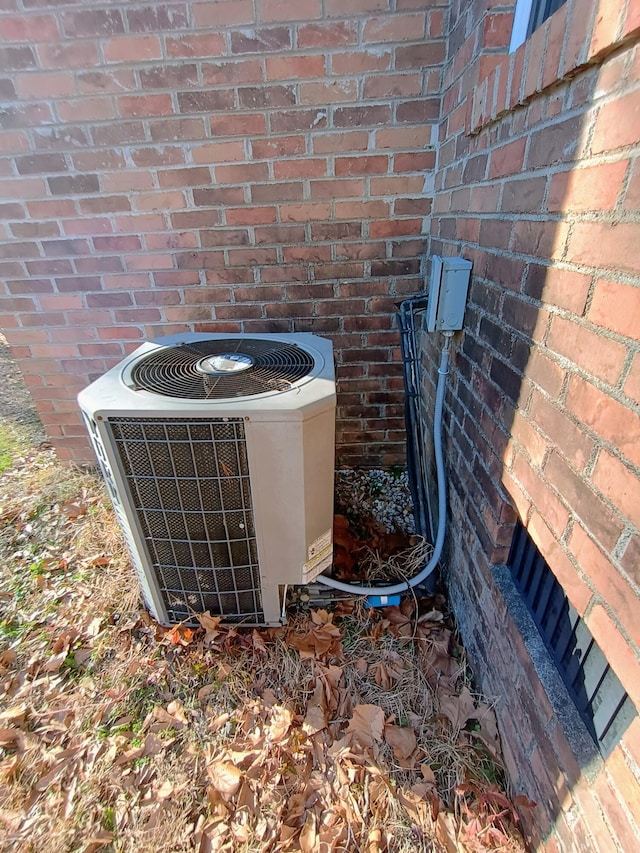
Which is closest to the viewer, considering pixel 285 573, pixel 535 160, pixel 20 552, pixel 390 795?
pixel 535 160

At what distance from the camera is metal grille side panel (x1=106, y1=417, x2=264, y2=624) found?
1.29m

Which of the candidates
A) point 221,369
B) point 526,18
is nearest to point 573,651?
point 221,369

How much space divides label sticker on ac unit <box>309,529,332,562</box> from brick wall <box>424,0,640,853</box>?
54 cm

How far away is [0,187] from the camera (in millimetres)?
2080

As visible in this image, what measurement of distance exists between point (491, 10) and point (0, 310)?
8.63 ft

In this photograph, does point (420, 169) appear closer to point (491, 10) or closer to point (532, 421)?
point (491, 10)

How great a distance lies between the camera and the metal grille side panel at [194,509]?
1294 millimetres

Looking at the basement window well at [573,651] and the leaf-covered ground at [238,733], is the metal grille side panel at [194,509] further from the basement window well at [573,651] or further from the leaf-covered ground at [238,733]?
the basement window well at [573,651]

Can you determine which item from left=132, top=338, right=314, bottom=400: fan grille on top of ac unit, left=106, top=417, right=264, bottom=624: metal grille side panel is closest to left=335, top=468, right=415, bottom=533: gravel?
left=106, top=417, right=264, bottom=624: metal grille side panel

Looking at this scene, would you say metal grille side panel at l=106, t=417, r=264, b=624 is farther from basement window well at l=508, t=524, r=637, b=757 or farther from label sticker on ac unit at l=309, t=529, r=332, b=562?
basement window well at l=508, t=524, r=637, b=757

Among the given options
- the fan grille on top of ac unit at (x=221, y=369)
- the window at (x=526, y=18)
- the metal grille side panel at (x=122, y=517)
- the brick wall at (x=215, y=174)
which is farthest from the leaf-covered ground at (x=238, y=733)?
the window at (x=526, y=18)

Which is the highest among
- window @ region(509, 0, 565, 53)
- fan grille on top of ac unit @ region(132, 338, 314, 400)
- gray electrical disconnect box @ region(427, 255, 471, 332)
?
window @ region(509, 0, 565, 53)

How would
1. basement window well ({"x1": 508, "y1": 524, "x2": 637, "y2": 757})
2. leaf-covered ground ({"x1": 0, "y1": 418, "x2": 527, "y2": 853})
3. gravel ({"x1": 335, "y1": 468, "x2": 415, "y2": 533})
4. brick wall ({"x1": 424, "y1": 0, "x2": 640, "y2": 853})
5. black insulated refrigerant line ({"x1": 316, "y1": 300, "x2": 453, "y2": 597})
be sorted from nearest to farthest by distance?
brick wall ({"x1": 424, "y1": 0, "x2": 640, "y2": 853})
basement window well ({"x1": 508, "y1": 524, "x2": 637, "y2": 757})
leaf-covered ground ({"x1": 0, "y1": 418, "x2": 527, "y2": 853})
black insulated refrigerant line ({"x1": 316, "y1": 300, "x2": 453, "y2": 597})
gravel ({"x1": 335, "y1": 468, "x2": 415, "y2": 533})

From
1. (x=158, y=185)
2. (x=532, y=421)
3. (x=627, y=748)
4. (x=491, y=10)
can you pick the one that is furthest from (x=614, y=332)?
(x=158, y=185)
